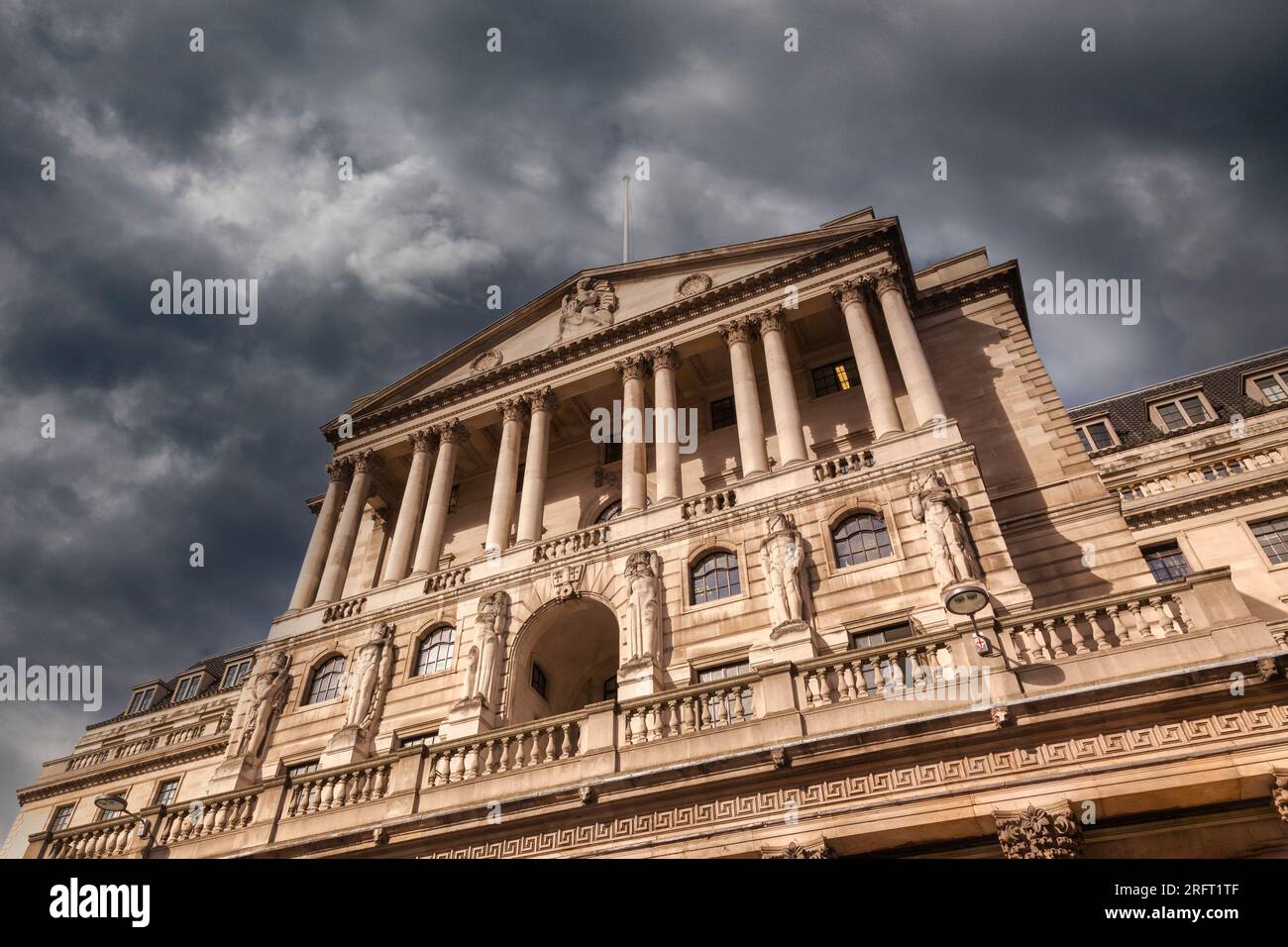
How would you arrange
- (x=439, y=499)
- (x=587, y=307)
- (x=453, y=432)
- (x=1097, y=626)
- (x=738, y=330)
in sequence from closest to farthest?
(x=1097, y=626) < (x=738, y=330) < (x=439, y=499) < (x=453, y=432) < (x=587, y=307)

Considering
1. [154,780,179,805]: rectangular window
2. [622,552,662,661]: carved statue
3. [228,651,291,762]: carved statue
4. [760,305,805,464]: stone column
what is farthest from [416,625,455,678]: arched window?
[154,780,179,805]: rectangular window

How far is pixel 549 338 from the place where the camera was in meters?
33.3

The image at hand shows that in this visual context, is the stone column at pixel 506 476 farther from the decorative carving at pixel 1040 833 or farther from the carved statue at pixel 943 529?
the decorative carving at pixel 1040 833

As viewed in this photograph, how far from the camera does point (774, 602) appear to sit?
20.4 m

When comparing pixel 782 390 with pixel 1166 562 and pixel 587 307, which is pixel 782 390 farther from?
pixel 1166 562

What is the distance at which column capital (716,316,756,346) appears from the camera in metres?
29.0

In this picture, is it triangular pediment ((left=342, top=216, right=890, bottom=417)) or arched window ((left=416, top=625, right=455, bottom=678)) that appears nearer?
arched window ((left=416, top=625, right=455, bottom=678))

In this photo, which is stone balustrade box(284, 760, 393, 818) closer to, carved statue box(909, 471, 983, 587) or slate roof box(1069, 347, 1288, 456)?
carved statue box(909, 471, 983, 587)

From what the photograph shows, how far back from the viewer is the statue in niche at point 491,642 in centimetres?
2205

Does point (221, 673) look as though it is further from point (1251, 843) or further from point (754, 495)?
point (1251, 843)

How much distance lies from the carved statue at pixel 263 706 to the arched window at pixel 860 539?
18194 mm

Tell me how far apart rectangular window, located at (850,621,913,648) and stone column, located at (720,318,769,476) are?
20.4 feet

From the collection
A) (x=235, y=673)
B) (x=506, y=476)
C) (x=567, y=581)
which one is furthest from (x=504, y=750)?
(x=235, y=673)

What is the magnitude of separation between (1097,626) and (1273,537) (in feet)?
61.4
